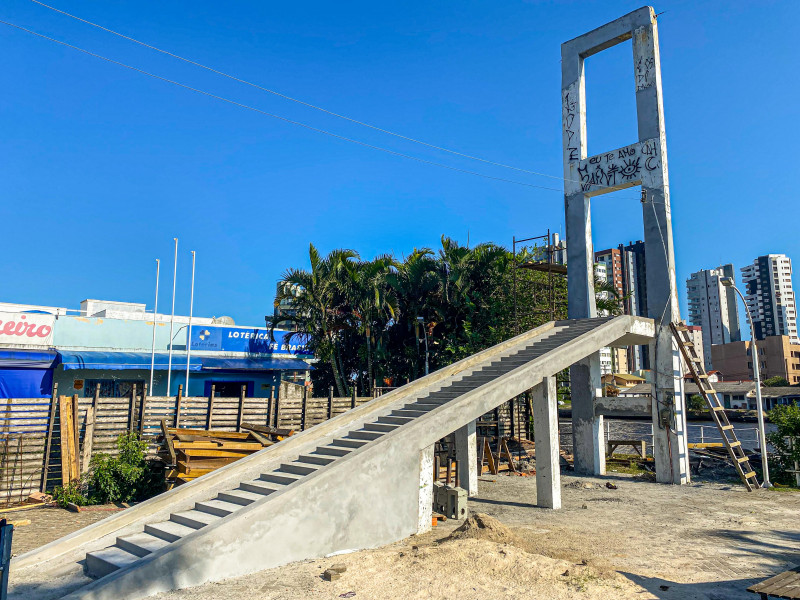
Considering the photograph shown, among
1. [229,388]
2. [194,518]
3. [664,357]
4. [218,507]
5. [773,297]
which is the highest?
[773,297]

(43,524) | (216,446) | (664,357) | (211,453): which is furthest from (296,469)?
(664,357)

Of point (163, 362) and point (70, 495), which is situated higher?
point (163, 362)

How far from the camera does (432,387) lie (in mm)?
13664

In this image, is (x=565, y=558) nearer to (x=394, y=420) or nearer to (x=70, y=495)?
(x=394, y=420)

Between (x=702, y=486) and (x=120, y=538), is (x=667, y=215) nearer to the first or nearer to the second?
(x=702, y=486)

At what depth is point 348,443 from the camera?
437 inches

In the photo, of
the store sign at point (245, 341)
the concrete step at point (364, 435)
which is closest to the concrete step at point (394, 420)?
the concrete step at point (364, 435)

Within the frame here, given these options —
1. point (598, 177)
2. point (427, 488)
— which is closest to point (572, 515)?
point (427, 488)

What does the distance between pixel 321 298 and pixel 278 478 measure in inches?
728

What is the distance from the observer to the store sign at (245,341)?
30266mm

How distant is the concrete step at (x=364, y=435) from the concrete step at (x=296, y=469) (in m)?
1.40

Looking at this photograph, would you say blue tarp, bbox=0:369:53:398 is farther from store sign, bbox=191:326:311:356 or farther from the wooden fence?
the wooden fence

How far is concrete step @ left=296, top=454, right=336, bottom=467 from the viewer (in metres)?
10.3

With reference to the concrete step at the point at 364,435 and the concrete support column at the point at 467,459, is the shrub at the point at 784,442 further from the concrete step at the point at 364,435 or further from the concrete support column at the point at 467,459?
the concrete step at the point at 364,435
